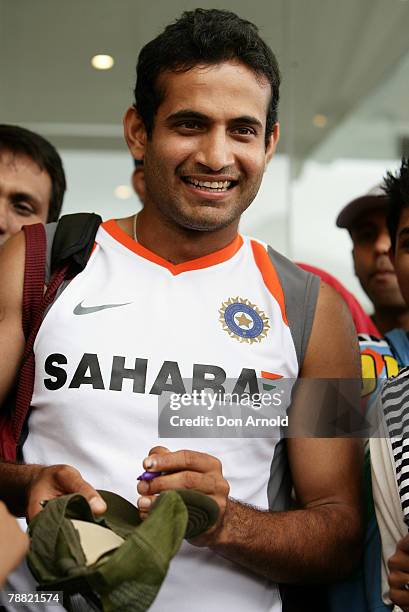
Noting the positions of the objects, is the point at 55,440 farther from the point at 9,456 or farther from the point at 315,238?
the point at 315,238

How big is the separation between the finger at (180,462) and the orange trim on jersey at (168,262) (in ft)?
2.07

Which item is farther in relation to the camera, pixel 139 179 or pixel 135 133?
pixel 139 179

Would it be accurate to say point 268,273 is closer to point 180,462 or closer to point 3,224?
point 180,462

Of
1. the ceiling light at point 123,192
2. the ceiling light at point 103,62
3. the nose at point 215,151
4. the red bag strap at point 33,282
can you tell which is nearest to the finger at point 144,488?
the red bag strap at point 33,282

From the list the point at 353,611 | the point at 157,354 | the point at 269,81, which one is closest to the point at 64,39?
the point at 269,81

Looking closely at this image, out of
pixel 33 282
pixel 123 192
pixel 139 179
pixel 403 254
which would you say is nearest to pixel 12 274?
pixel 33 282

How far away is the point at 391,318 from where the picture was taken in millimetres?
2963

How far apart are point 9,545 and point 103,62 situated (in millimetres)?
3588

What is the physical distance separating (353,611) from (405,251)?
835 millimetres

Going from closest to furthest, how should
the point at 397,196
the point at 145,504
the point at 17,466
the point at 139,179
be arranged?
the point at 145,504 < the point at 17,466 < the point at 397,196 < the point at 139,179

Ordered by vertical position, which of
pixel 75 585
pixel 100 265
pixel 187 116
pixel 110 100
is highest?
pixel 110 100

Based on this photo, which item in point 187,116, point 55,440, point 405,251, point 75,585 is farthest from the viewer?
point 405,251

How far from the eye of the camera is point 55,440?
193 centimetres

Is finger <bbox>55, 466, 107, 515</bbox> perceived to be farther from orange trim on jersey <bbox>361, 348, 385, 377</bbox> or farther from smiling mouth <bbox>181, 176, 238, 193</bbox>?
A: orange trim on jersey <bbox>361, 348, 385, 377</bbox>
